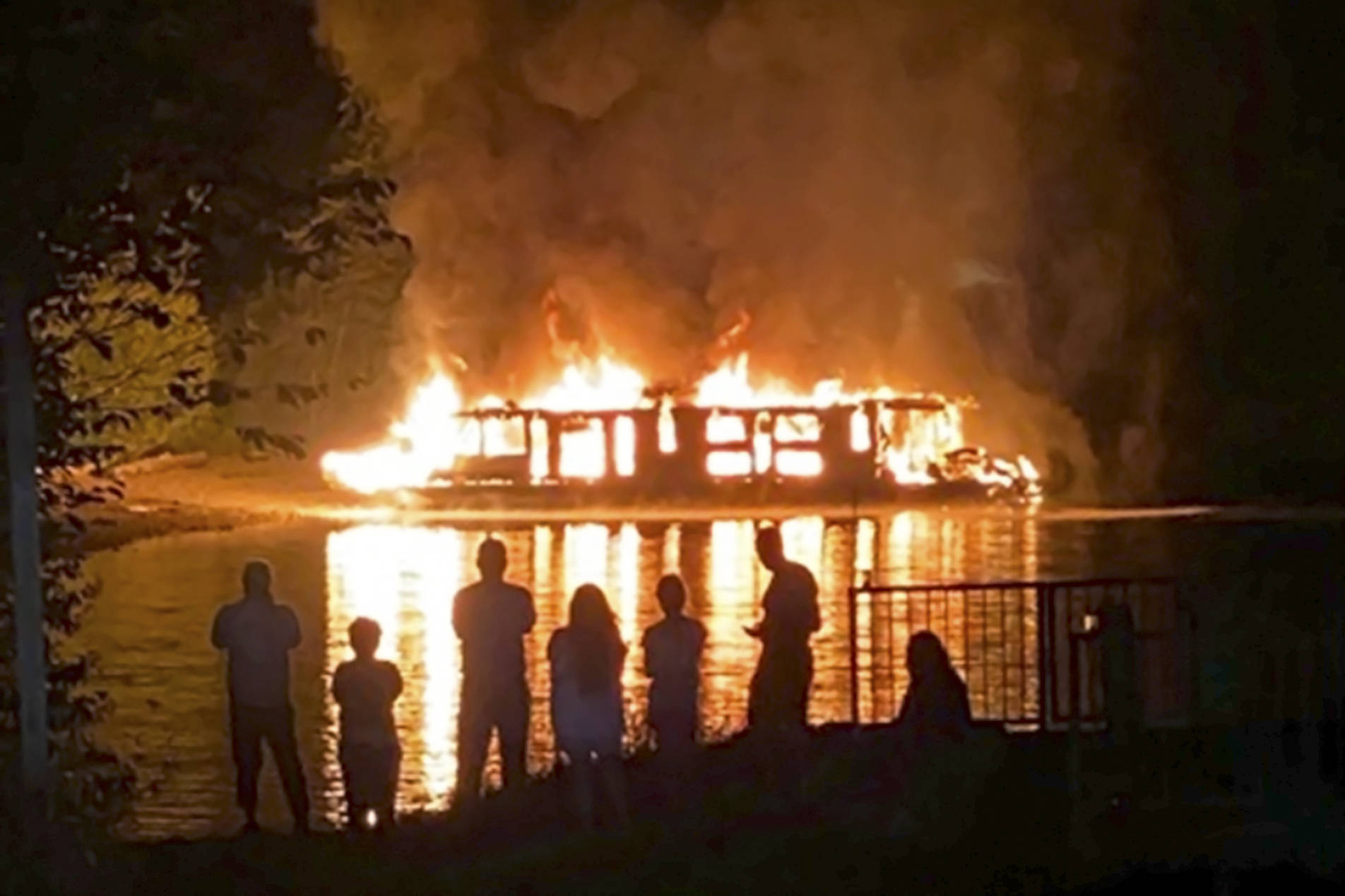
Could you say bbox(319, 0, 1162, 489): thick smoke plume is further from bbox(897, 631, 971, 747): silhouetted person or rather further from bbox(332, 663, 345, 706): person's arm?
bbox(332, 663, 345, 706): person's arm

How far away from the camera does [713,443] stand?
33.0 meters

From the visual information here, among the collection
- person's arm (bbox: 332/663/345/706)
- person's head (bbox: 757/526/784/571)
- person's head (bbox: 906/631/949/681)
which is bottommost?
person's arm (bbox: 332/663/345/706)

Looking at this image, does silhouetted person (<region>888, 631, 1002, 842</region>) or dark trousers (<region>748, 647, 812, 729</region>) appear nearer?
silhouetted person (<region>888, 631, 1002, 842</region>)

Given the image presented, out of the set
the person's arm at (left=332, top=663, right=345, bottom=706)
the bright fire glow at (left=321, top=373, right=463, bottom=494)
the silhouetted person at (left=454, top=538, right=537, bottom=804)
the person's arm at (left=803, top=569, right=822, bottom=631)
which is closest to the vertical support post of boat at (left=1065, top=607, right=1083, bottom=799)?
the person's arm at (left=803, top=569, right=822, bottom=631)

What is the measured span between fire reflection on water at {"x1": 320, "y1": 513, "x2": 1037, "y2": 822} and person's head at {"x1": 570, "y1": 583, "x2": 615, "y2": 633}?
1326mm

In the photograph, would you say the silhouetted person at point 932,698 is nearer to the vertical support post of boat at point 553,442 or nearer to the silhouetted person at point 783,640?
the silhouetted person at point 783,640

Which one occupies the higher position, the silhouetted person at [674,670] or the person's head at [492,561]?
the person's head at [492,561]

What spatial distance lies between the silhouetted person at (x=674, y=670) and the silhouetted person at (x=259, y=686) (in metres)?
1.65

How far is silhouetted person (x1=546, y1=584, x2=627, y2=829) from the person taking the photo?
11555 mm

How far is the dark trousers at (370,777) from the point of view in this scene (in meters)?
11.5

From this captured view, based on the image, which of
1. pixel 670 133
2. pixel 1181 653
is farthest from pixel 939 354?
pixel 1181 653

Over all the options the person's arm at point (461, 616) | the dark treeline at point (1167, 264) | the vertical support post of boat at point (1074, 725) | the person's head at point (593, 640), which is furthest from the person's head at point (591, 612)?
the dark treeline at point (1167, 264)

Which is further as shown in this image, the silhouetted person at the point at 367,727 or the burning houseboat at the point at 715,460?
the burning houseboat at the point at 715,460

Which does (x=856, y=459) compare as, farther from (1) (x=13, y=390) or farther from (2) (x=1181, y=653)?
(1) (x=13, y=390)
